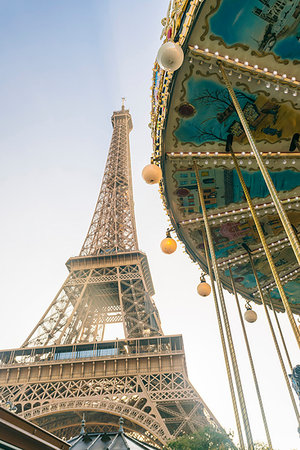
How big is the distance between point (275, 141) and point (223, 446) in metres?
9.93

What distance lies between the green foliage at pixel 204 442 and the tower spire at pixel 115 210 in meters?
18.4

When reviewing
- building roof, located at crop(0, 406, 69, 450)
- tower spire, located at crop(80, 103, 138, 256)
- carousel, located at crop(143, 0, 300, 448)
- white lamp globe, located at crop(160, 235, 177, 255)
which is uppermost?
tower spire, located at crop(80, 103, 138, 256)

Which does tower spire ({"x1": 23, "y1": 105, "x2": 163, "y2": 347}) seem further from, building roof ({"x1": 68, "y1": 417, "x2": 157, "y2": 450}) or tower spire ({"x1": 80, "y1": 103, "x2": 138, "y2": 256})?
building roof ({"x1": 68, "y1": 417, "x2": 157, "y2": 450})

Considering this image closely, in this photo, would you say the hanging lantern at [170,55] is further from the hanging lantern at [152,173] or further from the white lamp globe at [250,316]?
the white lamp globe at [250,316]

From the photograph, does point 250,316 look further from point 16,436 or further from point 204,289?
point 16,436

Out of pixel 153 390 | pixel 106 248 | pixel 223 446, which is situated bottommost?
pixel 223 446

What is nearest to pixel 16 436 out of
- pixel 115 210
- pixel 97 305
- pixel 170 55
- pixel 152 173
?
pixel 152 173

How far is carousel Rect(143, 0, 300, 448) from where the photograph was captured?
3.73m

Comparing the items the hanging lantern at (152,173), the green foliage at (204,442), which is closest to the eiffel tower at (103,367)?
the green foliage at (204,442)

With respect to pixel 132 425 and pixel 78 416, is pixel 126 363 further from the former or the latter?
pixel 78 416

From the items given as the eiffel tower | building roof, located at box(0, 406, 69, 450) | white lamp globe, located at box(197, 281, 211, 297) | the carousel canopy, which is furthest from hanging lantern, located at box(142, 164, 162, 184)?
the eiffel tower

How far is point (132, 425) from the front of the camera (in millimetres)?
17031

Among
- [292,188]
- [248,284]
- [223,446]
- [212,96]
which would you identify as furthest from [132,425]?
[212,96]

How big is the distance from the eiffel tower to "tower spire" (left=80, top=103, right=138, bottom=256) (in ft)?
3.27
